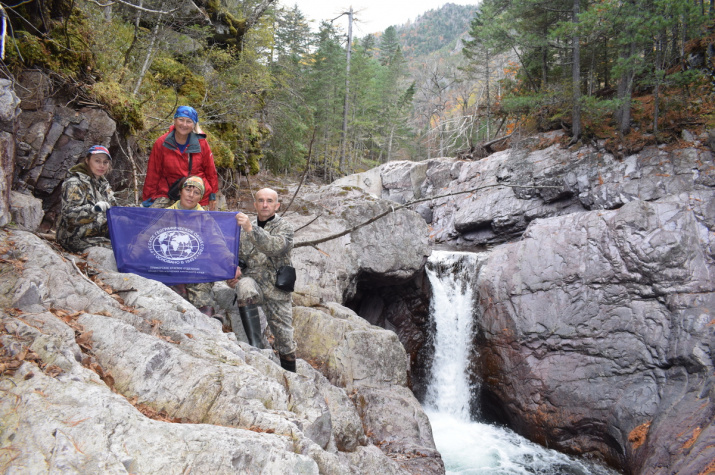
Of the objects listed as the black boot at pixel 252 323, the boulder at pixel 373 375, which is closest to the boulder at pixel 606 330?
the boulder at pixel 373 375

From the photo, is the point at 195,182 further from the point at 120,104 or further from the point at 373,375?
the point at 373,375

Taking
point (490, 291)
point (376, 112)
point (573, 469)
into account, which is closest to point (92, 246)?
point (490, 291)

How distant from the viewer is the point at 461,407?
35.6ft

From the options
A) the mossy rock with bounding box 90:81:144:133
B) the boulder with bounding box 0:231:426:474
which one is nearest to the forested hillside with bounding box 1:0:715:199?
the mossy rock with bounding box 90:81:144:133

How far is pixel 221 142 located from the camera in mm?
9773

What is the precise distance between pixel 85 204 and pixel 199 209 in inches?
46.4

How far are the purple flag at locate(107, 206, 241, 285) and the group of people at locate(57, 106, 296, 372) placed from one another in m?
0.20

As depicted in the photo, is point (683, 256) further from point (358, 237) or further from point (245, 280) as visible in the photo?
point (245, 280)

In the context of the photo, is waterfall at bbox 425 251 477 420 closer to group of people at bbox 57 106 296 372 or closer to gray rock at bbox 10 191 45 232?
group of people at bbox 57 106 296 372

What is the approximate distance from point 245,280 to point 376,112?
3323 cm

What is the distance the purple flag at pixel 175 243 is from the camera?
433cm

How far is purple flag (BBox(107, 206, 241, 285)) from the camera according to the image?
4328 millimetres

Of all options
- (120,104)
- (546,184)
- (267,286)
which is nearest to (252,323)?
(267,286)

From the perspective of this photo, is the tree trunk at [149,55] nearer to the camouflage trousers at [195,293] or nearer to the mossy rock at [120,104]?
the mossy rock at [120,104]
